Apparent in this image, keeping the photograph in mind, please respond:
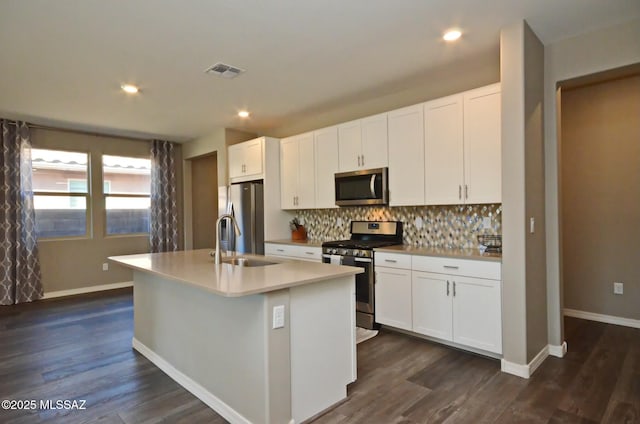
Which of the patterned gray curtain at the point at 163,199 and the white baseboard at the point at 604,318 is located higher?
the patterned gray curtain at the point at 163,199

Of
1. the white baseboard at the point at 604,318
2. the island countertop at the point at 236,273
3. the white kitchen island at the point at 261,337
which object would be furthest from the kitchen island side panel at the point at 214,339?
the white baseboard at the point at 604,318

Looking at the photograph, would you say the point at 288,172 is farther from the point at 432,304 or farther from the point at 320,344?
the point at 320,344

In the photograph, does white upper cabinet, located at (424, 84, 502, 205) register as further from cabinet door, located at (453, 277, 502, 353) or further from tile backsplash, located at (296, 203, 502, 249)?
cabinet door, located at (453, 277, 502, 353)

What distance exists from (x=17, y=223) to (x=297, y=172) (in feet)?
13.1

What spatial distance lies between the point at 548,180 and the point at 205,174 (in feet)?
19.2

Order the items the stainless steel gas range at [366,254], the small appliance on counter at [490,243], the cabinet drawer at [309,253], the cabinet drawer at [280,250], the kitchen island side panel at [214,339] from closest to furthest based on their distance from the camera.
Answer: the kitchen island side panel at [214,339] < the small appliance on counter at [490,243] < the stainless steel gas range at [366,254] < the cabinet drawer at [309,253] < the cabinet drawer at [280,250]

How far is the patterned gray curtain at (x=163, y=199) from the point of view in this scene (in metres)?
6.22

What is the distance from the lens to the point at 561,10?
242 cm

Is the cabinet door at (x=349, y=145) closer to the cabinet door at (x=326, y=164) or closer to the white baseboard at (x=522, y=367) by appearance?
the cabinet door at (x=326, y=164)

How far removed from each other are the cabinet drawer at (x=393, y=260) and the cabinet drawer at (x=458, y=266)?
6 cm

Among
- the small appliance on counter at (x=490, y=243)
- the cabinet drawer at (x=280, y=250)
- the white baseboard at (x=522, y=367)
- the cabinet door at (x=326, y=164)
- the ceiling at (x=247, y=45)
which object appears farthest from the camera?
the cabinet drawer at (x=280, y=250)

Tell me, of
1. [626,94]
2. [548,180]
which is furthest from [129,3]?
[626,94]

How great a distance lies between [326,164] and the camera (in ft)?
14.6

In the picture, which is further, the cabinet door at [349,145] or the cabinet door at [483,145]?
the cabinet door at [349,145]
